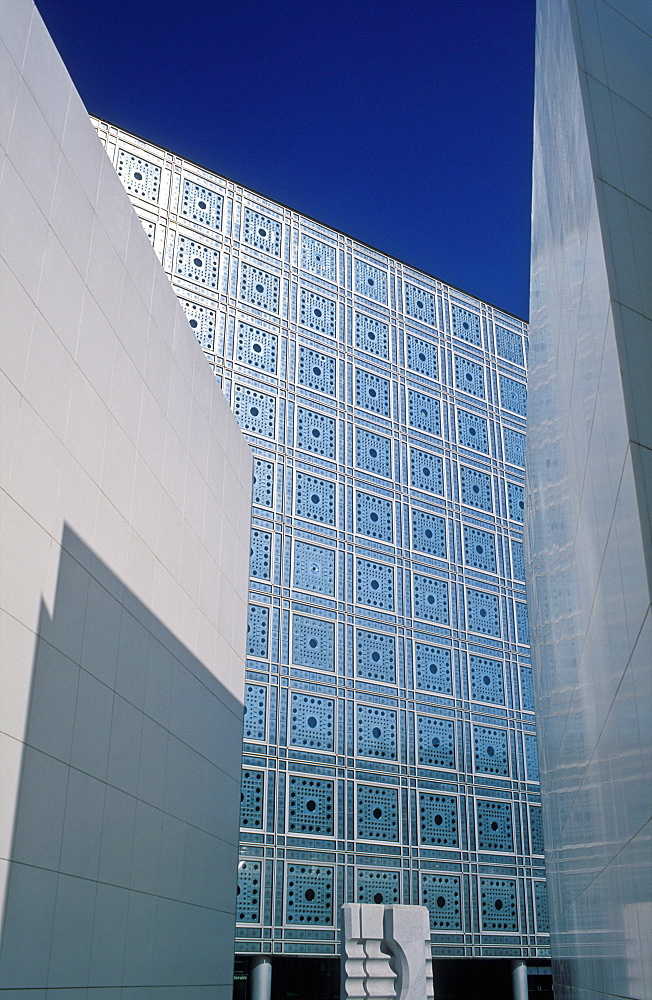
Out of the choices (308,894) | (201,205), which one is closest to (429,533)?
(308,894)

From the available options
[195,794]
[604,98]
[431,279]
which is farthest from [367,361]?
[604,98]

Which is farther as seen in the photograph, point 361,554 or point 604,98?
point 361,554

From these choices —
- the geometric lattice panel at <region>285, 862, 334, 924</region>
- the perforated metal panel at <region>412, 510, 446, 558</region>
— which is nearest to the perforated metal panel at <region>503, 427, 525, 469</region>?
the perforated metal panel at <region>412, 510, 446, 558</region>

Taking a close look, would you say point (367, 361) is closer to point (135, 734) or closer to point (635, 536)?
point (135, 734)

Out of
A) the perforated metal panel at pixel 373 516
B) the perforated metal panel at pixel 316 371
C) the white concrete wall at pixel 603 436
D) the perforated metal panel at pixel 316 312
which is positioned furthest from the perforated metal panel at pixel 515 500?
the white concrete wall at pixel 603 436

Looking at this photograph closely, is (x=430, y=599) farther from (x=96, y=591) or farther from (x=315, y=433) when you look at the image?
(x=96, y=591)

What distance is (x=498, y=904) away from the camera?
23.3 m

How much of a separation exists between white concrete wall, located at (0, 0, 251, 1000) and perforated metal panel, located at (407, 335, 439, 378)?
15962 mm

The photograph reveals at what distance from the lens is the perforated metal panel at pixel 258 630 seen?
864 inches

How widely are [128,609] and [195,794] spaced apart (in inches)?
128

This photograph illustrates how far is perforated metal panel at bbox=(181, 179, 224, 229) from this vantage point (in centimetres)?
2552

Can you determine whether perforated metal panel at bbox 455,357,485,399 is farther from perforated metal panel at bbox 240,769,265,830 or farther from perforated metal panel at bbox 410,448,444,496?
perforated metal panel at bbox 240,769,265,830

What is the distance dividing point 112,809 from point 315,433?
676 inches

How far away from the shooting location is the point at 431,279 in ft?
97.9
